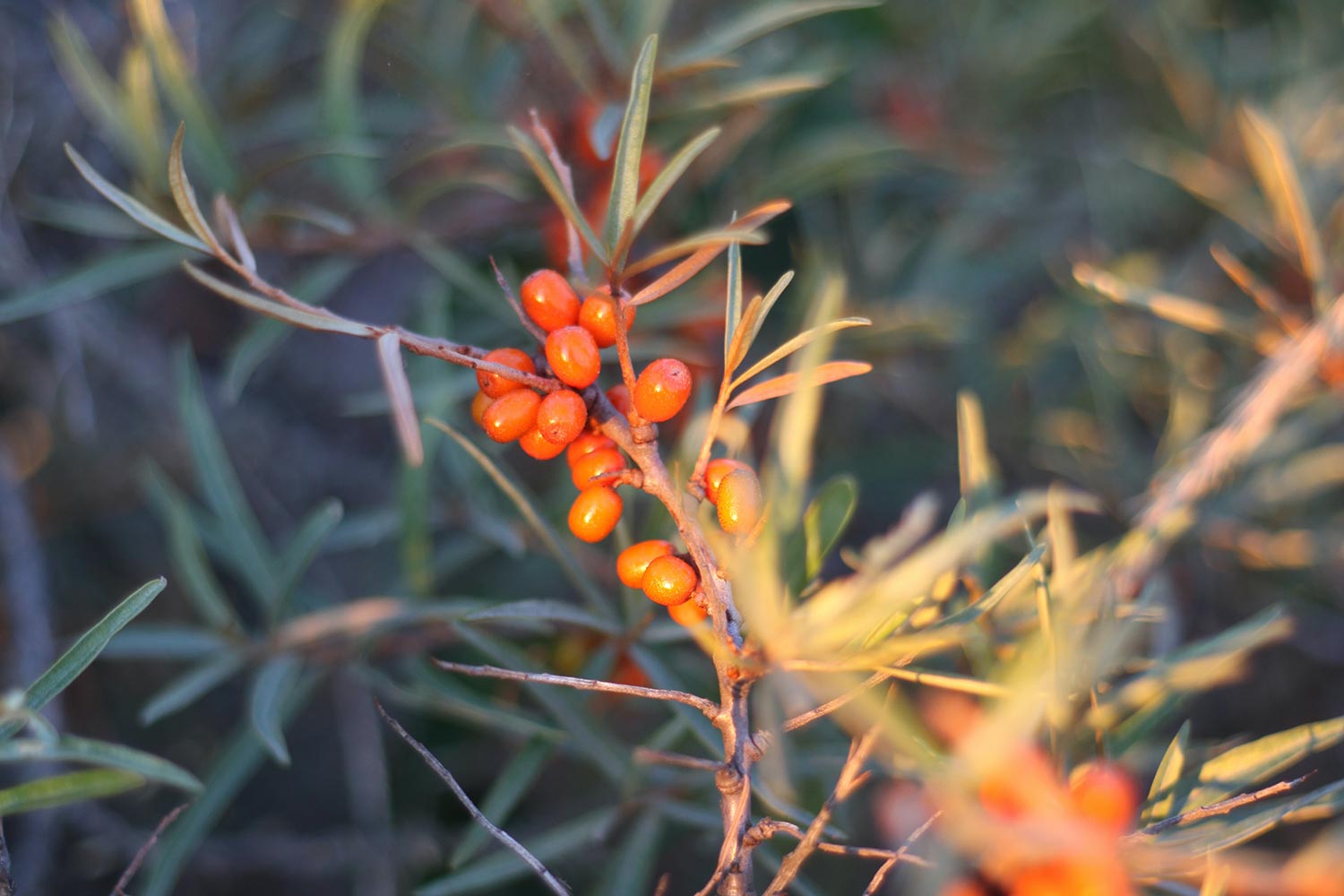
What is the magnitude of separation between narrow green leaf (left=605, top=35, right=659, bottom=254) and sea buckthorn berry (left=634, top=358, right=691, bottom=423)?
9 cm

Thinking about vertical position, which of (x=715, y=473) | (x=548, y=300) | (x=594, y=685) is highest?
(x=548, y=300)

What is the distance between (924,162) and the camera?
1.80m

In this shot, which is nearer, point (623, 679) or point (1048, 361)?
point (623, 679)

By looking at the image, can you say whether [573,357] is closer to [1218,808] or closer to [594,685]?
[594,685]

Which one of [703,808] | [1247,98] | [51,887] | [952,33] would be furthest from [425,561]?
[1247,98]

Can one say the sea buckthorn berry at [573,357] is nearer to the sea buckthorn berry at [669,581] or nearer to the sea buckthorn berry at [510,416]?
the sea buckthorn berry at [510,416]

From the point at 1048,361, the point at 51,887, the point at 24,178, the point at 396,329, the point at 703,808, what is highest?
the point at 396,329

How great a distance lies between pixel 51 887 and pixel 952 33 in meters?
2.46

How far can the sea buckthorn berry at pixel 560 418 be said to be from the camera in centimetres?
61

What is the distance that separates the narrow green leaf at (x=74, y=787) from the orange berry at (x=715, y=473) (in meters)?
0.49

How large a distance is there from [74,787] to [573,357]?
0.52 metres

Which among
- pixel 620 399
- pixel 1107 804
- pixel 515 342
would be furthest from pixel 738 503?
pixel 515 342

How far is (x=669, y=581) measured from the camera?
2.00 feet

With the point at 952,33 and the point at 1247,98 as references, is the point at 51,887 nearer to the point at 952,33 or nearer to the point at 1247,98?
the point at 952,33
